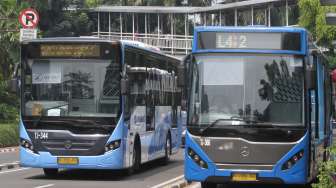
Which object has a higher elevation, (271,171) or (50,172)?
(271,171)

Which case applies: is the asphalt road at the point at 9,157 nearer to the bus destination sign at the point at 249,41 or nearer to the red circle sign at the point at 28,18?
the red circle sign at the point at 28,18

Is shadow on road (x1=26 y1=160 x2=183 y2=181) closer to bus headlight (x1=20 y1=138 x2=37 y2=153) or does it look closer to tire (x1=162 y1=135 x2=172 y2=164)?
tire (x1=162 y1=135 x2=172 y2=164)

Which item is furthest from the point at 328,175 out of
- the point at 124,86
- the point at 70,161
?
the point at 70,161

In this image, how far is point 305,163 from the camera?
14.6 m

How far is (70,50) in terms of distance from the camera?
61.3 feet

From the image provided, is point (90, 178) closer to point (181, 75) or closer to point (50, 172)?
point (50, 172)

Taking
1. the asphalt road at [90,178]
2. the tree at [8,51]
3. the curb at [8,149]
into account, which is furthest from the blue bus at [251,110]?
the tree at [8,51]

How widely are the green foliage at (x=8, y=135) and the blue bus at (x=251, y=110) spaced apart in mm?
20486

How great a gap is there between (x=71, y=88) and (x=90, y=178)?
8.22 ft

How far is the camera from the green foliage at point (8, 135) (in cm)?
3406

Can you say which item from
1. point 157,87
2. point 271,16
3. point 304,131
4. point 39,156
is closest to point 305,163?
point 304,131

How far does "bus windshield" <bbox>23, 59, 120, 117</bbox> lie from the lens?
18.4 m

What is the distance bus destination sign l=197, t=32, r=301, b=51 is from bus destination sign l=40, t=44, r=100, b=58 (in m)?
4.16

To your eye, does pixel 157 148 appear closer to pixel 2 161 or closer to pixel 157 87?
pixel 157 87
